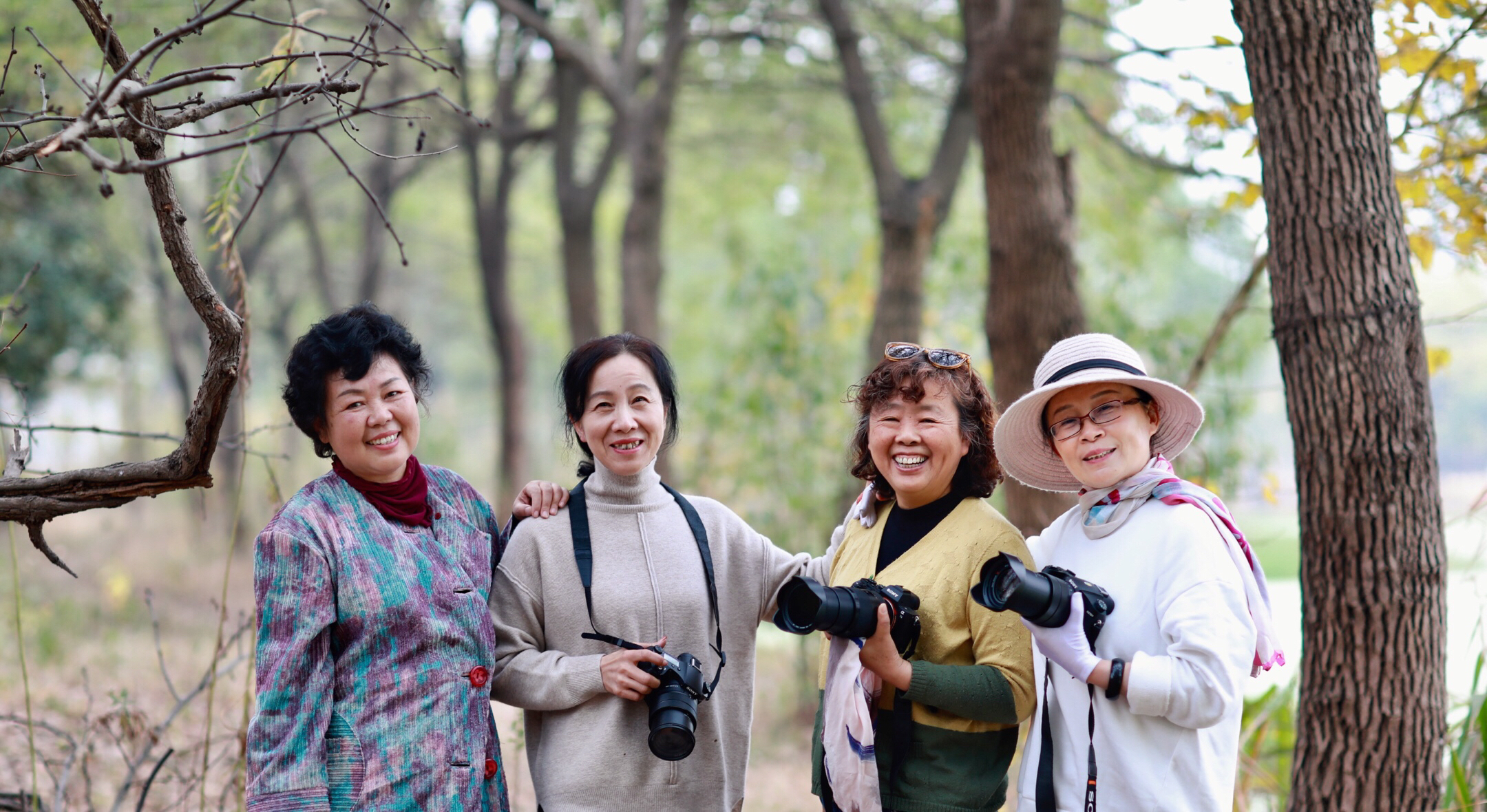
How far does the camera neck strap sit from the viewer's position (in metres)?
2.48

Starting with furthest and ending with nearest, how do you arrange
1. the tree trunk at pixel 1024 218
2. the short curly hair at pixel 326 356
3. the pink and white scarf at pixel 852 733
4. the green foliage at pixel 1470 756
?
1. the tree trunk at pixel 1024 218
2. the green foliage at pixel 1470 756
3. the short curly hair at pixel 326 356
4. the pink and white scarf at pixel 852 733

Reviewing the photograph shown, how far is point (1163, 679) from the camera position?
198cm

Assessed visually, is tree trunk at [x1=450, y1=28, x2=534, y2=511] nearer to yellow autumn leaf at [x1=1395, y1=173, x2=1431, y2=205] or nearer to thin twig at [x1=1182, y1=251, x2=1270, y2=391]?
thin twig at [x1=1182, y1=251, x2=1270, y2=391]

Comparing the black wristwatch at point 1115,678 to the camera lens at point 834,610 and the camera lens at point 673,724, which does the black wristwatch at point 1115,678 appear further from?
the camera lens at point 673,724

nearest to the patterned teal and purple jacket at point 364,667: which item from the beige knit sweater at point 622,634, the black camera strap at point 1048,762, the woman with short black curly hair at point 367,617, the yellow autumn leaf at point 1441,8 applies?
the woman with short black curly hair at point 367,617

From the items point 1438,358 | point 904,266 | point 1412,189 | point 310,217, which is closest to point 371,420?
point 1412,189

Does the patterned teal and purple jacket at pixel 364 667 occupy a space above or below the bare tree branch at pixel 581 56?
below

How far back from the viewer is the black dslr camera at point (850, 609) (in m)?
2.13

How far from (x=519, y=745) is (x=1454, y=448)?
39444mm

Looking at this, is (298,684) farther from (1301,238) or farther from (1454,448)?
(1454,448)

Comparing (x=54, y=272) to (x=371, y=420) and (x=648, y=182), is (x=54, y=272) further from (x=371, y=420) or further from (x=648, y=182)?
(x=371, y=420)

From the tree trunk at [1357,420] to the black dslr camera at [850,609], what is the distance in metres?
1.52

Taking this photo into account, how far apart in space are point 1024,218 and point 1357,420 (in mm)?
1888

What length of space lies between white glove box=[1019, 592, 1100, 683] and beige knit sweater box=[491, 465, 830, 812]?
813mm
